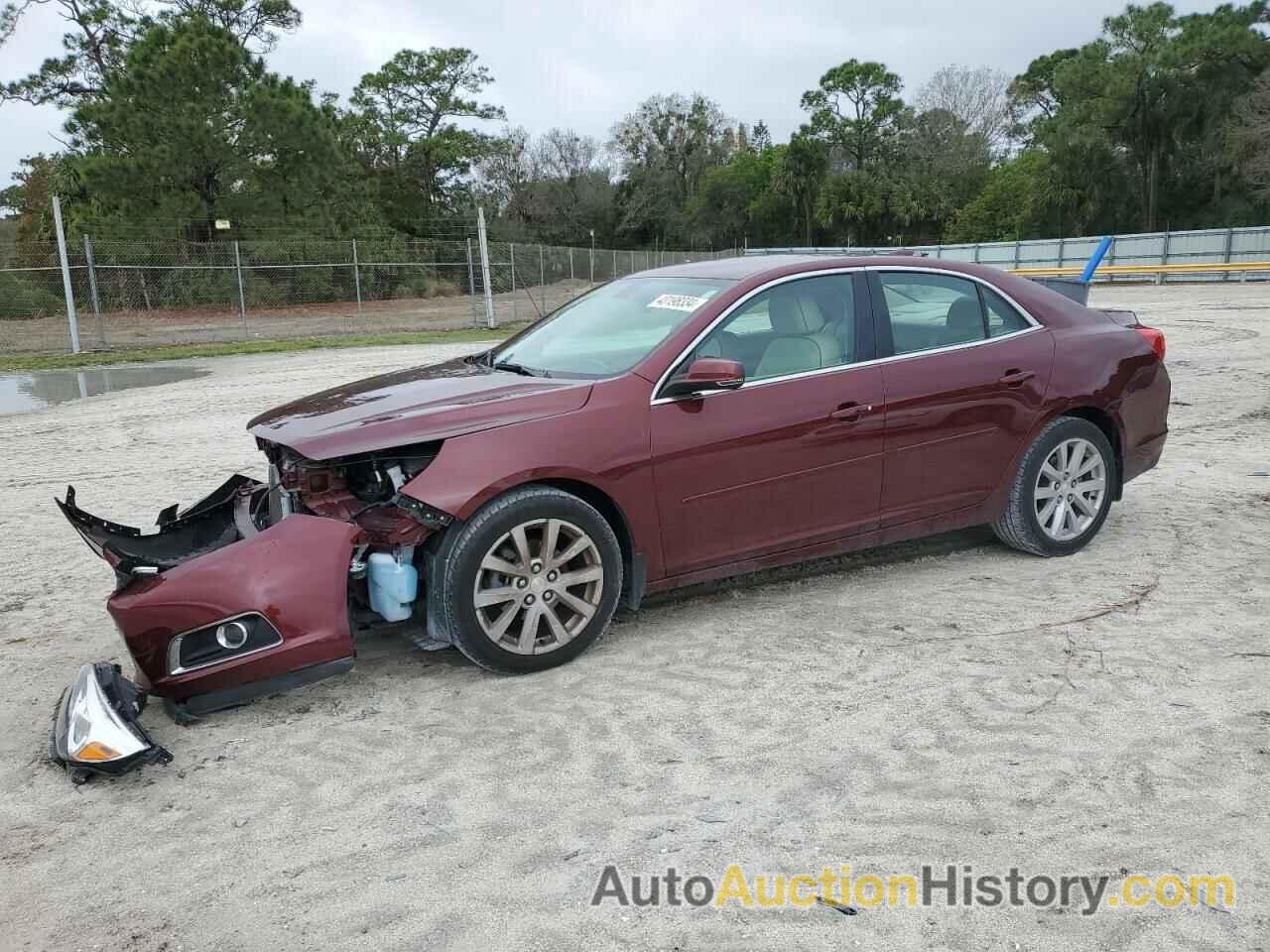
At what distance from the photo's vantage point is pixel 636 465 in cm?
427

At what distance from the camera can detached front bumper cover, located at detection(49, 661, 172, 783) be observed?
11.2 ft

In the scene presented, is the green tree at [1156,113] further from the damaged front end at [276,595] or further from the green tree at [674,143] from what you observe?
the damaged front end at [276,595]

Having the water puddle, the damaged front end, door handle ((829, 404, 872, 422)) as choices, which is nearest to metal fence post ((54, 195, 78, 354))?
the water puddle

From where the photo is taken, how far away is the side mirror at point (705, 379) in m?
4.22

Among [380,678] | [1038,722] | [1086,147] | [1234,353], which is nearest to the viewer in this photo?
[1038,722]

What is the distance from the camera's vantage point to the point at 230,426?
34.8 ft

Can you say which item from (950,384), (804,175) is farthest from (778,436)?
(804,175)

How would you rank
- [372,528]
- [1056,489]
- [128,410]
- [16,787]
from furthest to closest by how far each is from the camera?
[128,410]
[1056,489]
[372,528]
[16,787]

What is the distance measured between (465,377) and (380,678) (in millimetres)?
1435

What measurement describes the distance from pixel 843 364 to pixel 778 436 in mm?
555

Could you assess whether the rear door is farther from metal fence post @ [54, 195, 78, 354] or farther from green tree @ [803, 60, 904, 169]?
green tree @ [803, 60, 904, 169]

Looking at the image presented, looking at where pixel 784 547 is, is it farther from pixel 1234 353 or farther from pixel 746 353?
pixel 1234 353

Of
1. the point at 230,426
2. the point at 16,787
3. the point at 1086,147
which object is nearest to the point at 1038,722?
the point at 16,787

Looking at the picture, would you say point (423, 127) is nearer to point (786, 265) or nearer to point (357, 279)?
point (357, 279)
